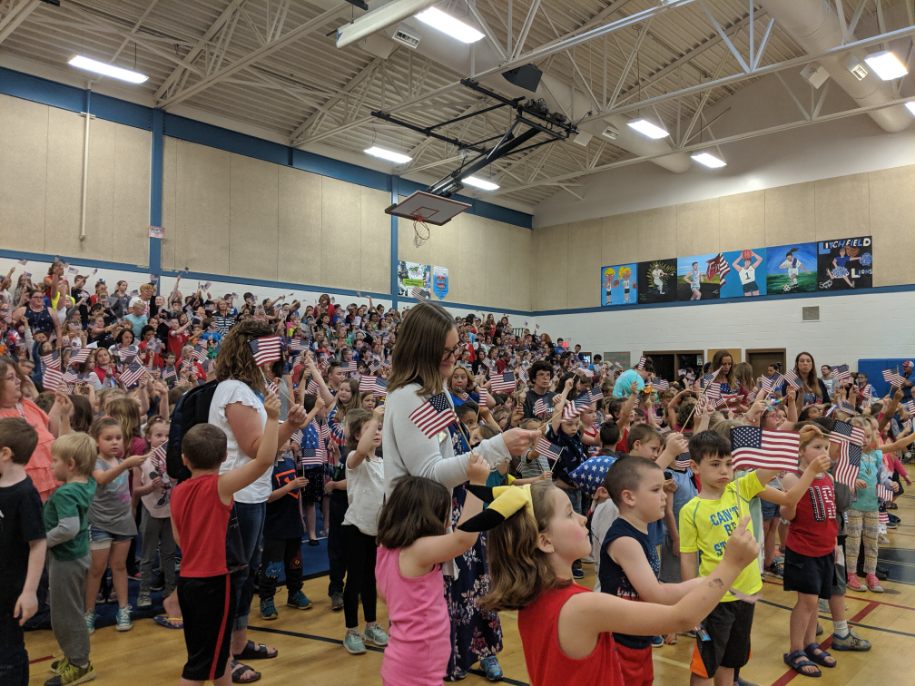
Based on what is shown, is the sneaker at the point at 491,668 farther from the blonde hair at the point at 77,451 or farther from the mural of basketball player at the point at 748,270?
the mural of basketball player at the point at 748,270

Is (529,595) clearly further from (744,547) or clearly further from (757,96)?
(757,96)

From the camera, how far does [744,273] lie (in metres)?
18.7

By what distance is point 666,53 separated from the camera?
15.5 meters

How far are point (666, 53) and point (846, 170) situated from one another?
6.08m

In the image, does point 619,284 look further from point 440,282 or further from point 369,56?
point 369,56

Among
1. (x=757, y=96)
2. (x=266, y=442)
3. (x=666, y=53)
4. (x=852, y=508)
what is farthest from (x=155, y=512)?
(x=757, y=96)

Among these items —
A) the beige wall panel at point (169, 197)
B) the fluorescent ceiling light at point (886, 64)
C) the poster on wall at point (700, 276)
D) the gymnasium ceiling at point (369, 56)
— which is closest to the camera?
the fluorescent ceiling light at point (886, 64)

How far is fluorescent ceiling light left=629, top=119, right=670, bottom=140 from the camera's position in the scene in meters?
14.8

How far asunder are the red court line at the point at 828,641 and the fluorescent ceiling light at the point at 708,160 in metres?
14.8

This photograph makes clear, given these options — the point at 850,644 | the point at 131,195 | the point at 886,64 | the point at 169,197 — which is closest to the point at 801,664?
the point at 850,644

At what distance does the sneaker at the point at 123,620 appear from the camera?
4.30m

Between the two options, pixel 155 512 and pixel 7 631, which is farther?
pixel 155 512

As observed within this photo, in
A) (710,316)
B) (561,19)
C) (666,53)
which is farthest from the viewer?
(710,316)

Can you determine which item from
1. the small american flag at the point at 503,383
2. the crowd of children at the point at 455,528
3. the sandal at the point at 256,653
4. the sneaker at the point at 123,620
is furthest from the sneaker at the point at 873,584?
the sneaker at the point at 123,620
